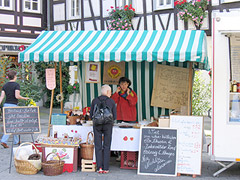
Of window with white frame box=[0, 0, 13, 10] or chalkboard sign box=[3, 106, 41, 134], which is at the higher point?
window with white frame box=[0, 0, 13, 10]

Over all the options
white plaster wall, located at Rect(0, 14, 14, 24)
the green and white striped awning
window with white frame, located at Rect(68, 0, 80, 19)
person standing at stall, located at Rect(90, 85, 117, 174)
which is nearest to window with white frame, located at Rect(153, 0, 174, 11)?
window with white frame, located at Rect(68, 0, 80, 19)

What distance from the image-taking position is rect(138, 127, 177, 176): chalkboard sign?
Answer: 5.88 meters

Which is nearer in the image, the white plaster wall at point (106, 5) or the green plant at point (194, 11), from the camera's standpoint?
the green plant at point (194, 11)

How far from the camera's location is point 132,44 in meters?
6.53

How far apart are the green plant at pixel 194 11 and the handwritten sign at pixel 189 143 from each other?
825 cm

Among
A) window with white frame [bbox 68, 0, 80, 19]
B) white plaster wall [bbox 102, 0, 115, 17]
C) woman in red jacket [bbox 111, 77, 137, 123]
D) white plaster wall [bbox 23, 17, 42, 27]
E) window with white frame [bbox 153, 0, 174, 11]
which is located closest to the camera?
woman in red jacket [bbox 111, 77, 137, 123]

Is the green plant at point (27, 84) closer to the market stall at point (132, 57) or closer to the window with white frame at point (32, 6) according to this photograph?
the window with white frame at point (32, 6)

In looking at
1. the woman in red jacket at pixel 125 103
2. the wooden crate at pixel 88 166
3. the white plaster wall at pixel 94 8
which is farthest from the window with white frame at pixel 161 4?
the wooden crate at pixel 88 166

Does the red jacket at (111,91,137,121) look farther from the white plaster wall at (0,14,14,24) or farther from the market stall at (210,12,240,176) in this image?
the white plaster wall at (0,14,14,24)

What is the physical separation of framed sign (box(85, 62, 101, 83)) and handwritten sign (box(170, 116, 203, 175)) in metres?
2.51

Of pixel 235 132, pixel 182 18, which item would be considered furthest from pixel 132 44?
pixel 182 18

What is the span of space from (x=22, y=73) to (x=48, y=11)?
203 inches

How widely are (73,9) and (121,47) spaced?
1148 cm

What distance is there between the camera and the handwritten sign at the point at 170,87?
288 inches
